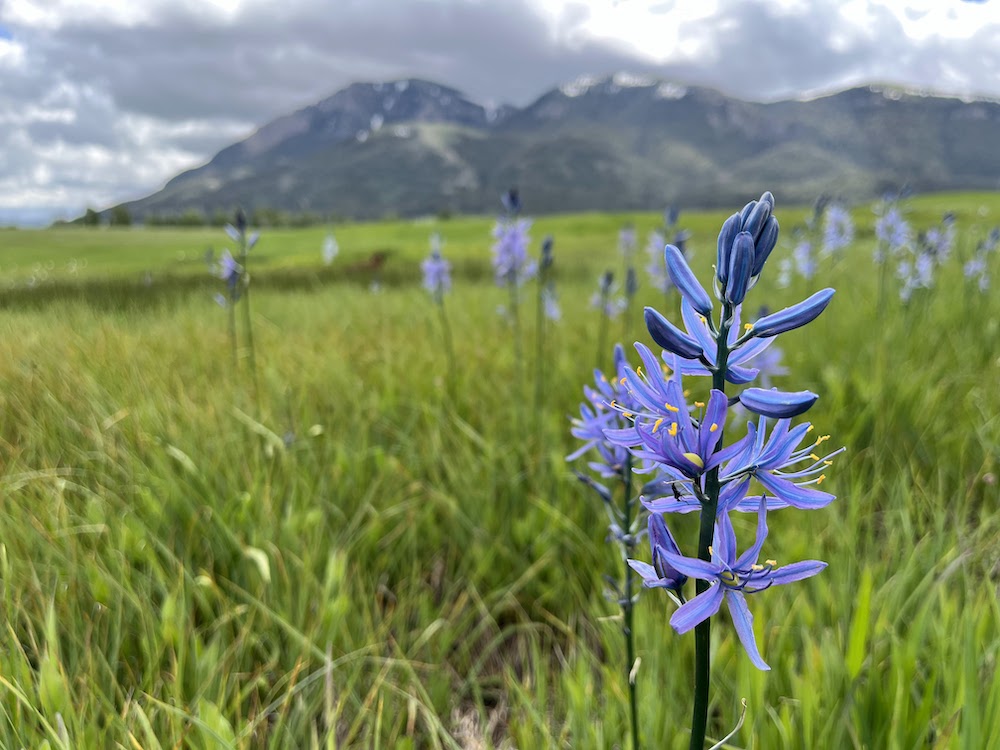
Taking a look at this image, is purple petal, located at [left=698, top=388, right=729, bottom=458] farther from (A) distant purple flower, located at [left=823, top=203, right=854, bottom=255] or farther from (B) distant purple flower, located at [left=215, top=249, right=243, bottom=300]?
(A) distant purple flower, located at [left=823, top=203, right=854, bottom=255]

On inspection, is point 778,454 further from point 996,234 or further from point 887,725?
point 996,234

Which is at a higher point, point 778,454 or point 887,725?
point 778,454

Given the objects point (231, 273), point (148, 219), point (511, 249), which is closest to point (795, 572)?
point (511, 249)

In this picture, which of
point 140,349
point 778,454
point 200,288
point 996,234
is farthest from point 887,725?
point 200,288

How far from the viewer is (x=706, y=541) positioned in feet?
2.35

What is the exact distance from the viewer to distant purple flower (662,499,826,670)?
0.69 meters

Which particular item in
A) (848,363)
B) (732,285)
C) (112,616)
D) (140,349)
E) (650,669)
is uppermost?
(732,285)

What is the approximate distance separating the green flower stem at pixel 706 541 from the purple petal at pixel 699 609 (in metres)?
0.02

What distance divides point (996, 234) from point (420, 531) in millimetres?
6316

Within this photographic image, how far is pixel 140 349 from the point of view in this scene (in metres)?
4.41

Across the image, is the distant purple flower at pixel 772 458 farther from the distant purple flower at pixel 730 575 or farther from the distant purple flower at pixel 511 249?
the distant purple flower at pixel 511 249

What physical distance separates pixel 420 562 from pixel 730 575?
6.44 ft

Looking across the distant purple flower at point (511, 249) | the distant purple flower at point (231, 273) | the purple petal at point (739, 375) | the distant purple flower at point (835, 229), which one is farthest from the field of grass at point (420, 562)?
the distant purple flower at point (835, 229)

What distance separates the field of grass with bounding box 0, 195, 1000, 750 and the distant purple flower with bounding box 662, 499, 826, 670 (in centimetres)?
76
